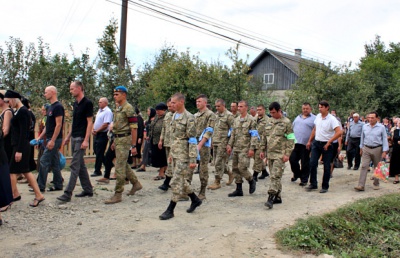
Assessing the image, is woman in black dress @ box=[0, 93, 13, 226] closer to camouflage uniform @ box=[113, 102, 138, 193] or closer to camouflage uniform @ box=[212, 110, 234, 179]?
camouflage uniform @ box=[113, 102, 138, 193]

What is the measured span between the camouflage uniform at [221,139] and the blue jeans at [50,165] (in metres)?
3.36

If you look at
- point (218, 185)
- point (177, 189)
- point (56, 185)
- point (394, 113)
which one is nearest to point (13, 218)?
point (56, 185)

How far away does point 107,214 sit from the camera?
20.5 ft

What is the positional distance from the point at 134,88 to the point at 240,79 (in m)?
4.92

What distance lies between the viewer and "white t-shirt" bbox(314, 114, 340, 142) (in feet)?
26.9

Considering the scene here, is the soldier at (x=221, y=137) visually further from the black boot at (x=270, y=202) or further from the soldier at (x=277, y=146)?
the black boot at (x=270, y=202)

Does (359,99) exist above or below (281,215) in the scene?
above

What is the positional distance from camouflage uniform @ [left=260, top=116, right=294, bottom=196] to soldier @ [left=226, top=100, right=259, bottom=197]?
1.63ft

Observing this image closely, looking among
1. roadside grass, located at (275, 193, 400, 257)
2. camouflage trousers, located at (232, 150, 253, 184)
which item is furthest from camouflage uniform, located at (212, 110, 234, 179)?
roadside grass, located at (275, 193, 400, 257)

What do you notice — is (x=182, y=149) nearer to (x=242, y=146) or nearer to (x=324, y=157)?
(x=242, y=146)

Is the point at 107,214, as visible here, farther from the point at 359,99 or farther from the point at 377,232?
the point at 359,99

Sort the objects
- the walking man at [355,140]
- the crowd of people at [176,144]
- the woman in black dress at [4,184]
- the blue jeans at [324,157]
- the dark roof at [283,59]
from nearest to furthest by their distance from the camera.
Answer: the woman in black dress at [4,184] < the crowd of people at [176,144] < the blue jeans at [324,157] < the walking man at [355,140] < the dark roof at [283,59]

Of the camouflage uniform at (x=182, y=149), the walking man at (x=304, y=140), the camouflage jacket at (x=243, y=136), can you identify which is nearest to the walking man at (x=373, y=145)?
the walking man at (x=304, y=140)

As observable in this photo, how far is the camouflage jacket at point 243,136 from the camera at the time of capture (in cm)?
761
